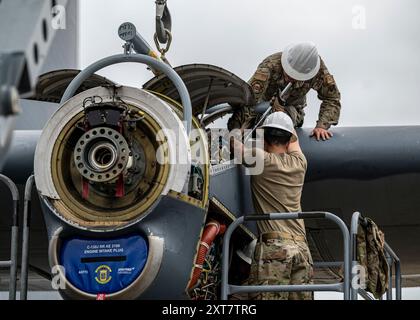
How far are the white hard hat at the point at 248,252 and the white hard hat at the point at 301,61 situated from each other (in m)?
1.59

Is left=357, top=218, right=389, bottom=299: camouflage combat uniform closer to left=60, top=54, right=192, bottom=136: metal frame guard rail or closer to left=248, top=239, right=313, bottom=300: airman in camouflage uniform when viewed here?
left=248, top=239, right=313, bottom=300: airman in camouflage uniform

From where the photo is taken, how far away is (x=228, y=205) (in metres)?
5.49

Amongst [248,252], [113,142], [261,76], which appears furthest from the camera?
[261,76]

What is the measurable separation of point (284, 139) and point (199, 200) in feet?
4.68

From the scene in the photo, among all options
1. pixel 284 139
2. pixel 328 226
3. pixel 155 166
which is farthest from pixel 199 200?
pixel 328 226

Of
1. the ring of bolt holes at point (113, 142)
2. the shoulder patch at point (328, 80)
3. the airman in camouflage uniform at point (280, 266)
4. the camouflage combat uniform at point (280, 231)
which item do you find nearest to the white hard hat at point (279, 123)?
the camouflage combat uniform at point (280, 231)

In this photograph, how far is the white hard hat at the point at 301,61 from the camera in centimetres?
664

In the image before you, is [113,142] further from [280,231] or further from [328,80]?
[328,80]

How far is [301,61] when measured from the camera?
6.75 m

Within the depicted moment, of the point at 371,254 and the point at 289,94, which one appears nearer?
the point at 371,254

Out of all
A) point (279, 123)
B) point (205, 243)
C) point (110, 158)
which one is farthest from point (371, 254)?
point (110, 158)

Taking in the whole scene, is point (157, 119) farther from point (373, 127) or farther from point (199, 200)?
point (373, 127)

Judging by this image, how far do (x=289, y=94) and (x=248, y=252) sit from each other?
164cm

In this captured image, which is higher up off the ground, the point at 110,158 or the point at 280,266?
the point at 110,158
